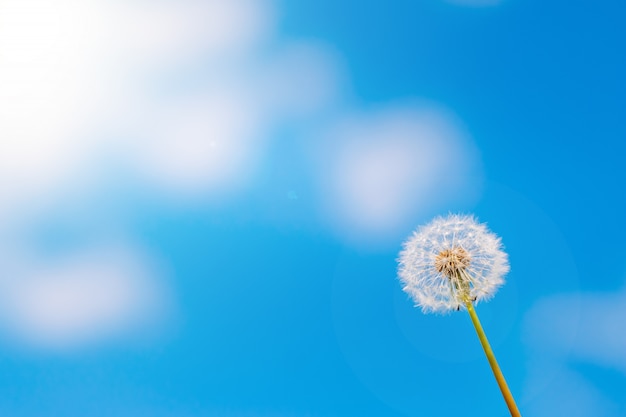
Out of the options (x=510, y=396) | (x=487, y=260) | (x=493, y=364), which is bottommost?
(x=510, y=396)

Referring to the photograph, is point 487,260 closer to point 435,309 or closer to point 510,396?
point 435,309

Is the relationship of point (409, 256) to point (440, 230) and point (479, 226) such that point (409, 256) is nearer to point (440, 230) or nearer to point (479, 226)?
point (440, 230)

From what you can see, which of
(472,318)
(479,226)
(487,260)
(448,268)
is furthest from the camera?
(479,226)

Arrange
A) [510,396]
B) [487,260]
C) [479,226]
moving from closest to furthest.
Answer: [510,396]
[487,260]
[479,226]

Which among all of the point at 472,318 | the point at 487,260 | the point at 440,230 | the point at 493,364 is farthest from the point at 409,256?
the point at 493,364

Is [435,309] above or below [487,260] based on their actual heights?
below

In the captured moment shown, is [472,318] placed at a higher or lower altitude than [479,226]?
lower

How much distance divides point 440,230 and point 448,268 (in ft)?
5.65

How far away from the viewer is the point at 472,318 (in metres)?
8.66

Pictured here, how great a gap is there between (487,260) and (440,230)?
1.50 m

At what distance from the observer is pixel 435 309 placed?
→ 10508 millimetres

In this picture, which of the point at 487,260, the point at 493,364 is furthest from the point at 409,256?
the point at 493,364

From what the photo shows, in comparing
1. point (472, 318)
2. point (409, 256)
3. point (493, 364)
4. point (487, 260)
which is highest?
point (409, 256)

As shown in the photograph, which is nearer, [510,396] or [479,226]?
[510,396]
